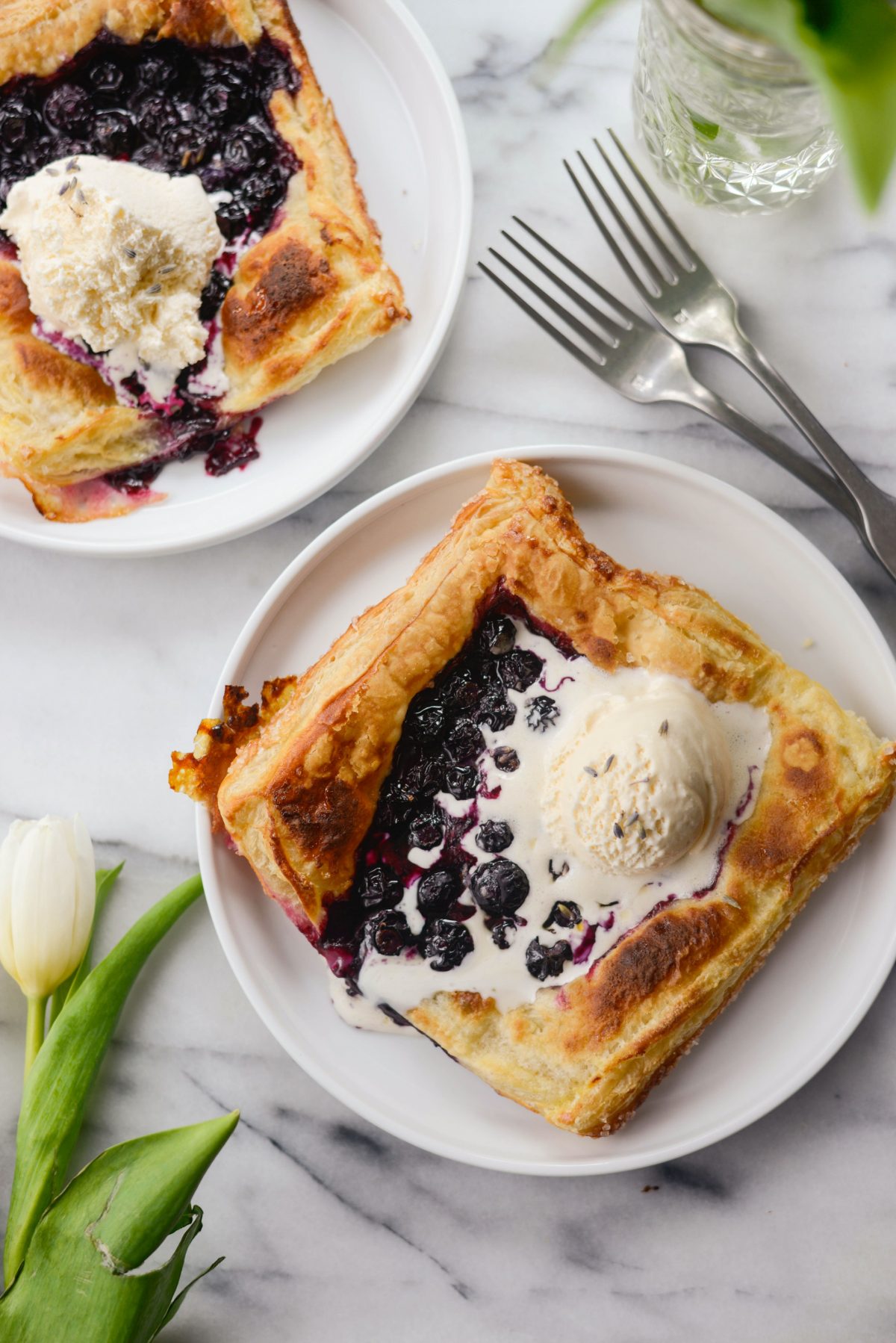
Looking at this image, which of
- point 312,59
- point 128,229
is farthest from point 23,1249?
point 312,59

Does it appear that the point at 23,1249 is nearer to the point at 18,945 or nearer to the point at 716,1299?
the point at 18,945

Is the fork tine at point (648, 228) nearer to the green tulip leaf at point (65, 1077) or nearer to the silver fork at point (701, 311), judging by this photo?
the silver fork at point (701, 311)

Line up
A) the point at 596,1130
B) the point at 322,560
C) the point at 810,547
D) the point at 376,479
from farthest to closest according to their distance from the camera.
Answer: the point at 376,479, the point at 322,560, the point at 810,547, the point at 596,1130

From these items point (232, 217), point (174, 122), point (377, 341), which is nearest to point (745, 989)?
point (377, 341)

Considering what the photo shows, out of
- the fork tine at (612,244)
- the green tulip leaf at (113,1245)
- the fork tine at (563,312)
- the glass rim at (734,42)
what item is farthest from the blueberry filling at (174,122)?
the green tulip leaf at (113,1245)

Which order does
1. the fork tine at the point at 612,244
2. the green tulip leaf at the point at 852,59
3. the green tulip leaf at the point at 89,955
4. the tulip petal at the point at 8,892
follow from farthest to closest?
the green tulip leaf at the point at 89,955 < the tulip petal at the point at 8,892 < the fork tine at the point at 612,244 < the green tulip leaf at the point at 852,59

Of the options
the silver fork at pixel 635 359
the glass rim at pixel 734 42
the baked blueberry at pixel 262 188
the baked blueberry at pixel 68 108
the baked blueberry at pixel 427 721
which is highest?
the glass rim at pixel 734 42
